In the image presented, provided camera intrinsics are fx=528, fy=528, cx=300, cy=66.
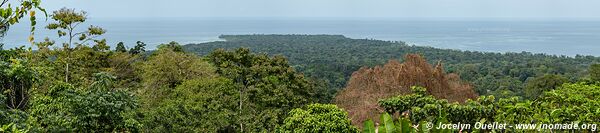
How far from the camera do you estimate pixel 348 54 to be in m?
63.1

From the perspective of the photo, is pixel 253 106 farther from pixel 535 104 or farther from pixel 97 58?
pixel 535 104

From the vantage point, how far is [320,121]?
802cm

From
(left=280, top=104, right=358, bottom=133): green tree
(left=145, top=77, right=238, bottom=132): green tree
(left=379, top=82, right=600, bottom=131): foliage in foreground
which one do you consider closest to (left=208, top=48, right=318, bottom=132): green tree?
(left=145, top=77, right=238, bottom=132): green tree

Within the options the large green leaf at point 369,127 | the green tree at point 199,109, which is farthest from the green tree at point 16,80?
the green tree at point 199,109

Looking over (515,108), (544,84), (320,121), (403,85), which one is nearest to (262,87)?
(403,85)

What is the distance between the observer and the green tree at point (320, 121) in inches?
311

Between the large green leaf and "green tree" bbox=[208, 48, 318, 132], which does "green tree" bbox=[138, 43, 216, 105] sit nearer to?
"green tree" bbox=[208, 48, 318, 132]

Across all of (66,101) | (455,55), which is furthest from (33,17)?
(455,55)

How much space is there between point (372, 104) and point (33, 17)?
369 inches

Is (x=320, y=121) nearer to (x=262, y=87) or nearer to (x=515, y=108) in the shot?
(x=515, y=108)

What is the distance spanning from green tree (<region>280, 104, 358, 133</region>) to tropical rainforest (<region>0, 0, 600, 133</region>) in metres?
0.02

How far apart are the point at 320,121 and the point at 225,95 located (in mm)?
3853

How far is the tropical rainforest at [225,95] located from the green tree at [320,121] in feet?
0.05

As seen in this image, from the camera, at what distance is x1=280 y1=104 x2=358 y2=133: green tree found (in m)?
7.90
